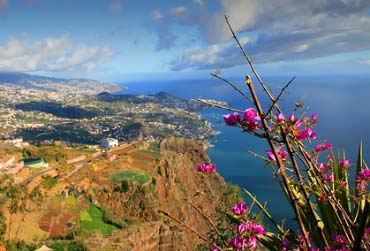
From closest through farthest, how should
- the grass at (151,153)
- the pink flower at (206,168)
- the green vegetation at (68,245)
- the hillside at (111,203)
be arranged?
the pink flower at (206,168), the green vegetation at (68,245), the hillside at (111,203), the grass at (151,153)

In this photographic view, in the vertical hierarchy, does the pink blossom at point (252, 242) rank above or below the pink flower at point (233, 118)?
below

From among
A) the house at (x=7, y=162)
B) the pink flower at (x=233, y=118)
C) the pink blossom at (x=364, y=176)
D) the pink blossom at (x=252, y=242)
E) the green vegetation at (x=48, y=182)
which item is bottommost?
the house at (x=7, y=162)

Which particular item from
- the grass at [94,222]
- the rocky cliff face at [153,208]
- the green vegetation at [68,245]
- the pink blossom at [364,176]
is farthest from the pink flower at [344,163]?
the grass at [94,222]

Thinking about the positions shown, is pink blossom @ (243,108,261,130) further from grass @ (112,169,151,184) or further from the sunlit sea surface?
the sunlit sea surface

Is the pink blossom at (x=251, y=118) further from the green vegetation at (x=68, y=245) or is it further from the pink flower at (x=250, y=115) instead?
the green vegetation at (x=68, y=245)

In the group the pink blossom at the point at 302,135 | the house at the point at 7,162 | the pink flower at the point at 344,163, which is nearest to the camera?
the pink blossom at the point at 302,135


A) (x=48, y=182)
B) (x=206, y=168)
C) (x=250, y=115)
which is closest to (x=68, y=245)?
(x=48, y=182)

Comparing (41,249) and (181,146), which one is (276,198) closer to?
(181,146)

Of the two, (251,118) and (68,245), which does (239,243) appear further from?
(68,245)
